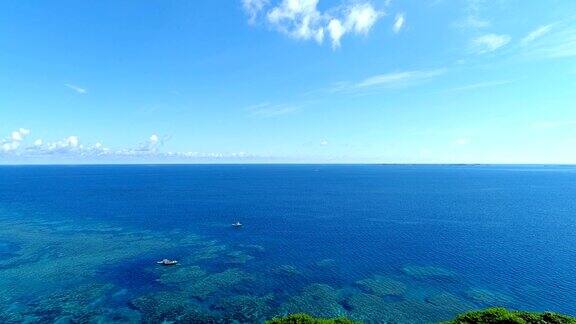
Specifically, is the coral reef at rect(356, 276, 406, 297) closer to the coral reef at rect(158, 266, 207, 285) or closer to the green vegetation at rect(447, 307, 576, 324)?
the green vegetation at rect(447, 307, 576, 324)

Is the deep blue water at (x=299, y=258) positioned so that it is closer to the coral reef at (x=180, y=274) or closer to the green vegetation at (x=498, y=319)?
the coral reef at (x=180, y=274)

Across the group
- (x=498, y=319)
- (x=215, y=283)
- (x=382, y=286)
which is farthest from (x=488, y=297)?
(x=215, y=283)

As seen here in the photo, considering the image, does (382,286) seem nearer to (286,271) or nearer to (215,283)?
(286,271)

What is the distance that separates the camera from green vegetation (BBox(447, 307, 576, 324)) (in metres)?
35.0

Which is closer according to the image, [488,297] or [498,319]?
[498,319]

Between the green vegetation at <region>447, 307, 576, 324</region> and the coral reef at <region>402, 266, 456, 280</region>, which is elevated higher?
the green vegetation at <region>447, 307, 576, 324</region>

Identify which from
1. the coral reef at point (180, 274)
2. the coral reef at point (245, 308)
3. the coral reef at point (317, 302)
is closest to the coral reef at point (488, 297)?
the coral reef at point (317, 302)

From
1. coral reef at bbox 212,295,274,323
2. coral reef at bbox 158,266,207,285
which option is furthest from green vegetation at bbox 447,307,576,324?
coral reef at bbox 158,266,207,285

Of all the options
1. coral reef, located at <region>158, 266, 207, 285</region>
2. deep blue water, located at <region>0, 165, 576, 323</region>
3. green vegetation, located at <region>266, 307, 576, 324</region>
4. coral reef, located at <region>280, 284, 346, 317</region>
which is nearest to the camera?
green vegetation, located at <region>266, 307, 576, 324</region>

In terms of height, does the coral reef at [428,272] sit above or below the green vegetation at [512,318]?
below

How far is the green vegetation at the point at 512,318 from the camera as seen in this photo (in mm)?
34950

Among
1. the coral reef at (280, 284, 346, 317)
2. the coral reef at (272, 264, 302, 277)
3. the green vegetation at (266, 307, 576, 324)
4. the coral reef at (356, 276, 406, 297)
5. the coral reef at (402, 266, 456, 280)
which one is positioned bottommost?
the coral reef at (280, 284, 346, 317)

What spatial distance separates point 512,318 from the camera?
116 ft

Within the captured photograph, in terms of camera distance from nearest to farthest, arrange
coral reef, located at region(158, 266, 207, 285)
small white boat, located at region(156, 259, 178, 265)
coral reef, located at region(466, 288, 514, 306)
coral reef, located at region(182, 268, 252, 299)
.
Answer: coral reef, located at region(466, 288, 514, 306)
coral reef, located at region(182, 268, 252, 299)
coral reef, located at region(158, 266, 207, 285)
small white boat, located at region(156, 259, 178, 265)
